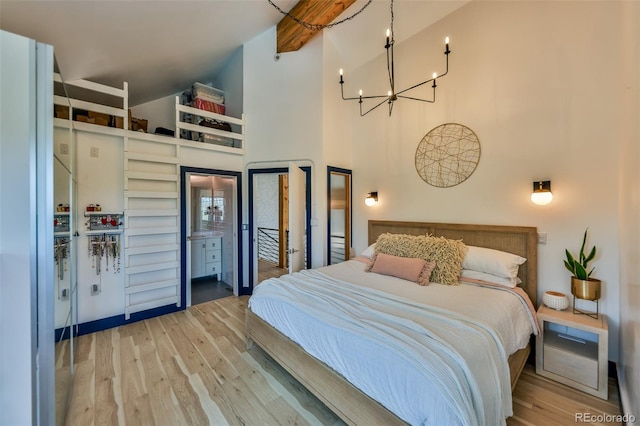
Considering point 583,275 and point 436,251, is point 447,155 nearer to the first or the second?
point 436,251

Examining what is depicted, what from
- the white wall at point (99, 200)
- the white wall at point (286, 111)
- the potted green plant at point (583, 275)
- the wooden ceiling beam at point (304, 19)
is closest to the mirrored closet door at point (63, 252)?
the white wall at point (99, 200)

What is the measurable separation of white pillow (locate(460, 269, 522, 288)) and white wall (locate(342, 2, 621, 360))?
0.44 meters

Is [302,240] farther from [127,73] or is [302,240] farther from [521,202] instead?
[127,73]

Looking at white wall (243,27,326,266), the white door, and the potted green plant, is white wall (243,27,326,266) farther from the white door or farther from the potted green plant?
the potted green plant

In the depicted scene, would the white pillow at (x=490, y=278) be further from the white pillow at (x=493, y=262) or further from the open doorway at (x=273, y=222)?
the open doorway at (x=273, y=222)

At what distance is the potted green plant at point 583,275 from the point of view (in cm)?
210

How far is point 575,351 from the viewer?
84.0 inches

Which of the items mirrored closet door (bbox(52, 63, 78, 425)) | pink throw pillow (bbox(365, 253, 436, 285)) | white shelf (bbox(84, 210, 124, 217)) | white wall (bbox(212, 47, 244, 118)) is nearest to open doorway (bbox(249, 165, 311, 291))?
pink throw pillow (bbox(365, 253, 436, 285))

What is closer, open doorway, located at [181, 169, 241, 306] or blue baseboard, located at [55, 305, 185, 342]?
blue baseboard, located at [55, 305, 185, 342]

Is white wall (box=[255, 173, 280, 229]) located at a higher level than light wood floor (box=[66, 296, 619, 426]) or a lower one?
higher

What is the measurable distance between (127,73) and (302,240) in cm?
351

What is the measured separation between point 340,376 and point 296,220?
2009 mm

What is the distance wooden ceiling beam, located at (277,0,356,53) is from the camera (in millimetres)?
2980

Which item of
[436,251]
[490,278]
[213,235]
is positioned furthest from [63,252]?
[490,278]
